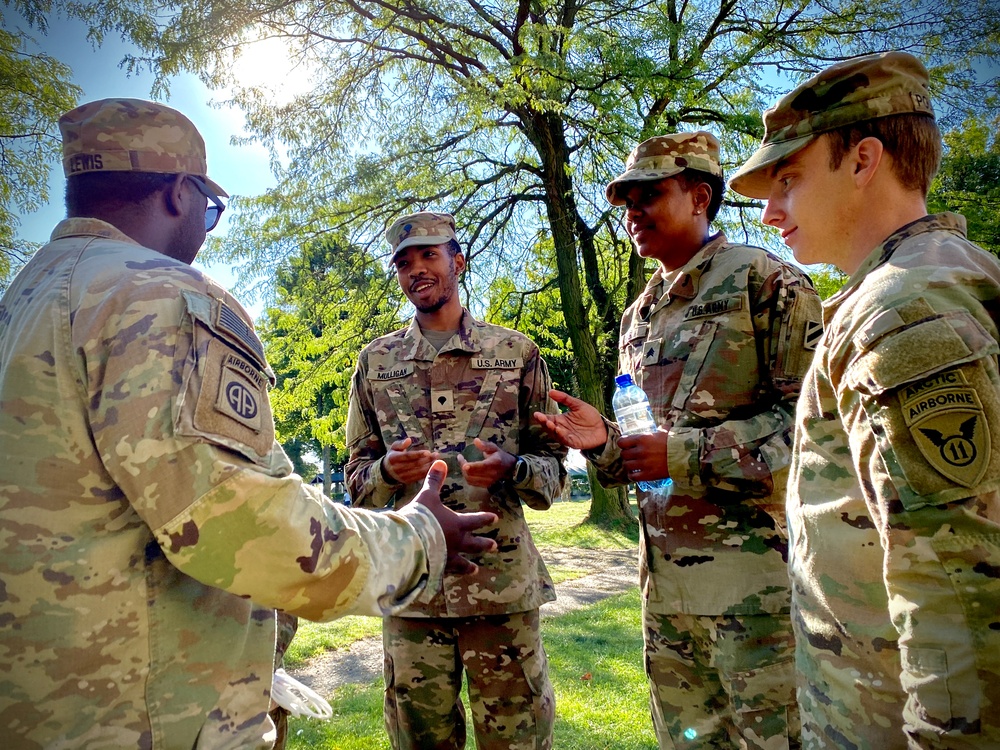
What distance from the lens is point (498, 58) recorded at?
416 inches

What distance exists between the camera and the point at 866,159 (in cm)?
151

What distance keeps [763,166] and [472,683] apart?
2.42 m

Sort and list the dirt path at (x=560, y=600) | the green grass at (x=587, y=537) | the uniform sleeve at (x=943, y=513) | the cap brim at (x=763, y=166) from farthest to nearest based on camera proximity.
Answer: the green grass at (x=587, y=537)
the dirt path at (x=560, y=600)
the cap brim at (x=763, y=166)
the uniform sleeve at (x=943, y=513)

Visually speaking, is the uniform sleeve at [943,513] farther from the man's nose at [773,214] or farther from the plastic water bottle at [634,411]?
the plastic water bottle at [634,411]

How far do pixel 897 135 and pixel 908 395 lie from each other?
703 mm

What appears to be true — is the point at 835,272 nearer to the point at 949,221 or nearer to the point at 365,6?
the point at 365,6

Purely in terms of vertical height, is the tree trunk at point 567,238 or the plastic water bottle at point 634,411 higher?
the tree trunk at point 567,238

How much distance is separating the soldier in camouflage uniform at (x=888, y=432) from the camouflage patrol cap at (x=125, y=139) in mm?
1556

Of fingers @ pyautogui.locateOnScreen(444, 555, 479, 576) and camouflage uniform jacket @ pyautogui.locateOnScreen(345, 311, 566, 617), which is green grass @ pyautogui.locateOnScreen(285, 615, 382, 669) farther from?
fingers @ pyautogui.locateOnScreen(444, 555, 479, 576)

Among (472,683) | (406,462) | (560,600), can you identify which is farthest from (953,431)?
Answer: (560,600)

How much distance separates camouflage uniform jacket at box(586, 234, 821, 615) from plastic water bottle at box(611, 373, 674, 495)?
4 centimetres

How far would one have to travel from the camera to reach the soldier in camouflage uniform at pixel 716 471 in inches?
90.4

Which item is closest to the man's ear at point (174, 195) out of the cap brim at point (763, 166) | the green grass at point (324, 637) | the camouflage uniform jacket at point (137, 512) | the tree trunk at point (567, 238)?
the camouflage uniform jacket at point (137, 512)

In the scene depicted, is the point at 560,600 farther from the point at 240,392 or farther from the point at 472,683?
the point at 240,392
